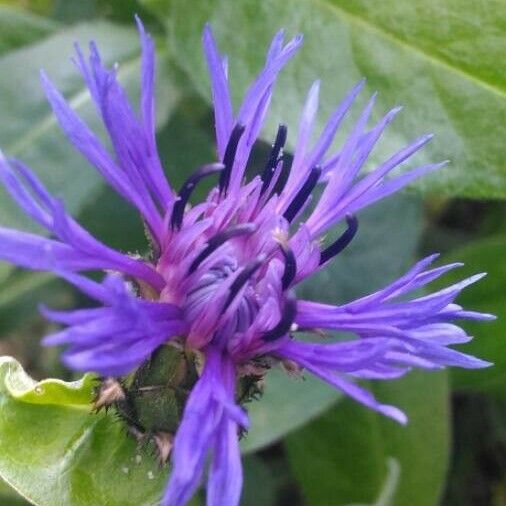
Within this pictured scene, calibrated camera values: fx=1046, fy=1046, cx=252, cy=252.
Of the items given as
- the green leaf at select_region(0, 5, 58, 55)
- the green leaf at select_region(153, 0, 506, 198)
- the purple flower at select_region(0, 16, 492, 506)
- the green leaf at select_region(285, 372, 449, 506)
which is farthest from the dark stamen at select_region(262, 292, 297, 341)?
the green leaf at select_region(0, 5, 58, 55)

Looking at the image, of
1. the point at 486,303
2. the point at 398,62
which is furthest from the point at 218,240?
the point at 486,303

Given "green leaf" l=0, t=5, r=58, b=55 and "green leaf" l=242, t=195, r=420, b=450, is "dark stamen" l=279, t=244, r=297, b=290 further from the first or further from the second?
"green leaf" l=0, t=5, r=58, b=55

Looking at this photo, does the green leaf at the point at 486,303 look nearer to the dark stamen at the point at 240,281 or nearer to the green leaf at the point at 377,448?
the green leaf at the point at 377,448

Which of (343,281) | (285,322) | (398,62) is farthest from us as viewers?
(343,281)

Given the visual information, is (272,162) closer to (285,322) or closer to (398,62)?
(285,322)

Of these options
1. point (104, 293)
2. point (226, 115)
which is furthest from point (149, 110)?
point (104, 293)
